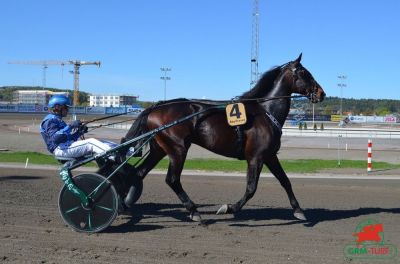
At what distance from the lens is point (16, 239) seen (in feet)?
18.2

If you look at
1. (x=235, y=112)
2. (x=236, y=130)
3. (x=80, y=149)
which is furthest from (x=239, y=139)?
(x=80, y=149)

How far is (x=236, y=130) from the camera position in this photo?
22.2 ft

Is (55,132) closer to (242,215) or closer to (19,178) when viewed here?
(242,215)

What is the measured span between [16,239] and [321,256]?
10.6 ft

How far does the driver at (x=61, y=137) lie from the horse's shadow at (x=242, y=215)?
3.34ft

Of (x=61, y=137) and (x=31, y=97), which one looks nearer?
(x=61, y=137)

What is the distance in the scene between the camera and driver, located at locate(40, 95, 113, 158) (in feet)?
Result: 20.7

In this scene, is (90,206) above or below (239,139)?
below

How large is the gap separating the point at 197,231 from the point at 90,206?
1316mm

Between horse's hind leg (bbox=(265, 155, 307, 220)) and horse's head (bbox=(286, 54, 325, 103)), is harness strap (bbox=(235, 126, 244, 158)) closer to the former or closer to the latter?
horse's hind leg (bbox=(265, 155, 307, 220))

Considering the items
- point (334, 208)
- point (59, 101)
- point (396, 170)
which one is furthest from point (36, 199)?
point (396, 170)

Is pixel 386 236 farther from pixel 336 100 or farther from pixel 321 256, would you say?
pixel 336 100

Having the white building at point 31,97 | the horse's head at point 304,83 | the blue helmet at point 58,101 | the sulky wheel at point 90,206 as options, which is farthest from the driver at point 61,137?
the white building at point 31,97

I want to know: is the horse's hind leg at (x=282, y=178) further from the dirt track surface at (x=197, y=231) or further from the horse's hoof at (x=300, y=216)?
the dirt track surface at (x=197, y=231)
